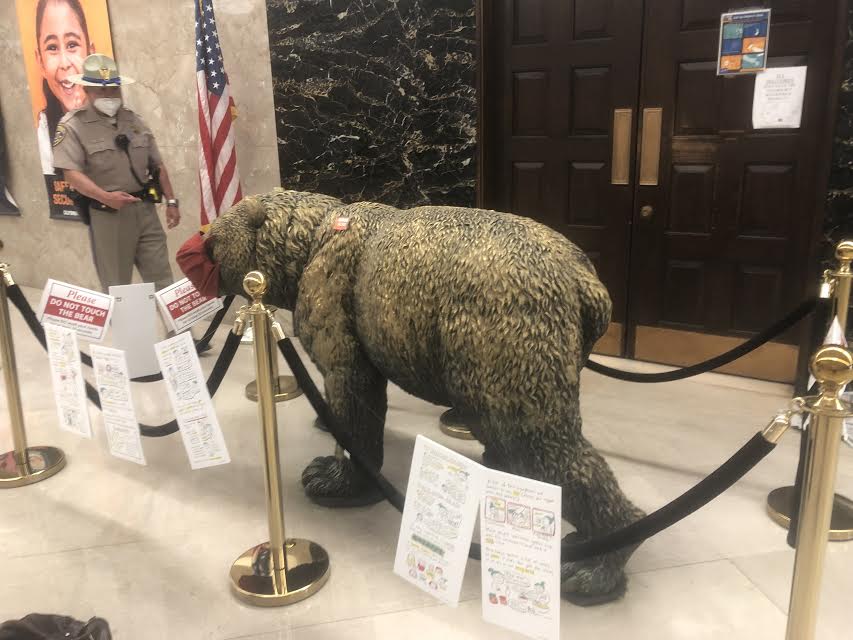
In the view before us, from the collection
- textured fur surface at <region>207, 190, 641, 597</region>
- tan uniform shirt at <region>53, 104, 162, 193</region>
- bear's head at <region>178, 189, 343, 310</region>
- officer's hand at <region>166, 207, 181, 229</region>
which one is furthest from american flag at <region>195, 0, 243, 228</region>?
textured fur surface at <region>207, 190, 641, 597</region>

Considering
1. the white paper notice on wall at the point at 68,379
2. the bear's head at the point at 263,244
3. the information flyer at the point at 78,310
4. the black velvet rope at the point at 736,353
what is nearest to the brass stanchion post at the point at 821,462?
the black velvet rope at the point at 736,353

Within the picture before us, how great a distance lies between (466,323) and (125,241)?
11.4 feet

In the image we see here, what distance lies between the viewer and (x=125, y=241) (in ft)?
15.3

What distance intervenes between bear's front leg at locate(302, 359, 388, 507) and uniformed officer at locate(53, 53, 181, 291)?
2.22 m

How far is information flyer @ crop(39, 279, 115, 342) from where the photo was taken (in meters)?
2.91

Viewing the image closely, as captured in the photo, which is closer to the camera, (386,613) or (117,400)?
(386,613)

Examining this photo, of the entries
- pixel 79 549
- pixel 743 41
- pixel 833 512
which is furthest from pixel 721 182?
pixel 79 549

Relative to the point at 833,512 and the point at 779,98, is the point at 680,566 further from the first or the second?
the point at 779,98

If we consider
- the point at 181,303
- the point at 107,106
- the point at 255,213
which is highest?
the point at 107,106

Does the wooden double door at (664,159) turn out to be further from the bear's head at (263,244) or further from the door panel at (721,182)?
the bear's head at (263,244)

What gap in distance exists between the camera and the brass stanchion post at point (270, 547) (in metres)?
2.08

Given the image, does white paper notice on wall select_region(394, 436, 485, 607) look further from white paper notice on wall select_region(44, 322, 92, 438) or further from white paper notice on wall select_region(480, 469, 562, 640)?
white paper notice on wall select_region(44, 322, 92, 438)

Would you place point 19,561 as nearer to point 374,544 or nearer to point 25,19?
point 374,544

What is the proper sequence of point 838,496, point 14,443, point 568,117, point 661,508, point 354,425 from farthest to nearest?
point 568,117 → point 14,443 → point 838,496 → point 354,425 → point 661,508
